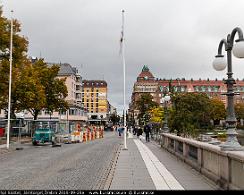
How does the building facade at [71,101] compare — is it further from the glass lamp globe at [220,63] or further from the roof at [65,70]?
the glass lamp globe at [220,63]

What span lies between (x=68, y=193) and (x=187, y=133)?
23.6 m

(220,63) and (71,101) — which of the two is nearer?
(220,63)

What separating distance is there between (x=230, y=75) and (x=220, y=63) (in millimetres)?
564

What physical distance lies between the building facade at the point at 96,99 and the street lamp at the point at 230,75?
147 meters

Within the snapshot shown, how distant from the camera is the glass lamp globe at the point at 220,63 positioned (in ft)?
38.9

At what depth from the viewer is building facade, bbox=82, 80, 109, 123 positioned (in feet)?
543

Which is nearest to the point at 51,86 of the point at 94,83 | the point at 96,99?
the point at 96,99

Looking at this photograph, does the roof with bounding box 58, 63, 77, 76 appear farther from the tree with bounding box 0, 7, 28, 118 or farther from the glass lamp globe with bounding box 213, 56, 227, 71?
the glass lamp globe with bounding box 213, 56, 227, 71

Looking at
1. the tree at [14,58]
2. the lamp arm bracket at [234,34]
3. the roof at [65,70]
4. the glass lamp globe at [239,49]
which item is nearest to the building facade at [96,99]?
the roof at [65,70]

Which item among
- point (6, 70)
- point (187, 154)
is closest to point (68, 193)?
point (187, 154)

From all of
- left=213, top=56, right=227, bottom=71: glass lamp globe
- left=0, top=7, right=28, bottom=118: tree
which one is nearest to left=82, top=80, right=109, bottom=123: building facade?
left=0, top=7, right=28, bottom=118: tree

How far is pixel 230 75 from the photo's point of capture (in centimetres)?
1147

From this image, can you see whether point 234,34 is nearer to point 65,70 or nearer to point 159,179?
point 159,179

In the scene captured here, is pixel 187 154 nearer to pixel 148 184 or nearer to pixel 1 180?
pixel 148 184
